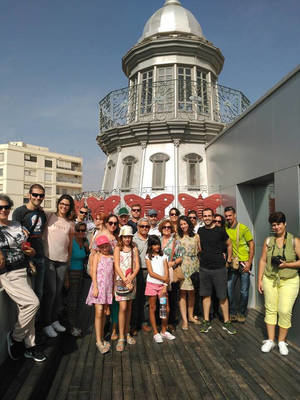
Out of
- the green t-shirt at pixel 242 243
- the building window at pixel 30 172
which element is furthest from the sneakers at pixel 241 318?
the building window at pixel 30 172

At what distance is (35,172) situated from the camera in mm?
73000

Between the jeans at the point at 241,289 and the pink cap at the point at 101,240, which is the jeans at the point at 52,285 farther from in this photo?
the jeans at the point at 241,289

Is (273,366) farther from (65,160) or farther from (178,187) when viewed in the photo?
(65,160)

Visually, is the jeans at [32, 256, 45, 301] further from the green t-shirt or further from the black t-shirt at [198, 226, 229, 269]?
the green t-shirt

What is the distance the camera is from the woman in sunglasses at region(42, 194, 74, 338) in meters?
4.88

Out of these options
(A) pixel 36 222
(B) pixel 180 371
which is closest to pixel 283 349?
(B) pixel 180 371

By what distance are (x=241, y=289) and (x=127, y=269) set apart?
267 cm

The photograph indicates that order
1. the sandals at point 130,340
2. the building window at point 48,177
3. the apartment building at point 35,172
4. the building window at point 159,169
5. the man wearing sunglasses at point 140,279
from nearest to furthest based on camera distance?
the sandals at point 130,340 → the man wearing sunglasses at point 140,279 → the building window at point 159,169 → the apartment building at point 35,172 → the building window at point 48,177

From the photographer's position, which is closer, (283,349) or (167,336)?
(283,349)

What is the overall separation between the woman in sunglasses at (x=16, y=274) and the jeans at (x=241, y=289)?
3.84 m

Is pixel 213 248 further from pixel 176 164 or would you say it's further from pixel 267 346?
pixel 176 164

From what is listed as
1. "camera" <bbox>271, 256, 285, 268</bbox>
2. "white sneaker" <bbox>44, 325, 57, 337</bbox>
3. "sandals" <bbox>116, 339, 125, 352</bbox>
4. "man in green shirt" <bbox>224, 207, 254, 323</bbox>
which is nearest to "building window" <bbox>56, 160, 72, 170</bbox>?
"man in green shirt" <bbox>224, 207, 254, 323</bbox>

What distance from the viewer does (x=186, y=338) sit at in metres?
5.40

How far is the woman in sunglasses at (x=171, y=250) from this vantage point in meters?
5.65
